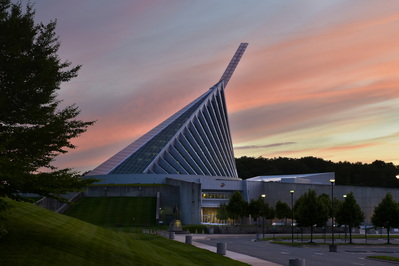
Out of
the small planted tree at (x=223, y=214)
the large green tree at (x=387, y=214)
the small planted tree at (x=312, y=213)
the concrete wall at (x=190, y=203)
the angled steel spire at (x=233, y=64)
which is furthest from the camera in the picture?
the angled steel spire at (x=233, y=64)

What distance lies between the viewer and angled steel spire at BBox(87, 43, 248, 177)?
10412cm

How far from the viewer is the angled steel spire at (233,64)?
141m

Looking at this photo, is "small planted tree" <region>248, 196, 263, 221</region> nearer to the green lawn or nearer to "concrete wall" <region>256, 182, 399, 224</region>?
"concrete wall" <region>256, 182, 399, 224</region>

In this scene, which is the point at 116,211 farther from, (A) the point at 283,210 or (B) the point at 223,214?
(A) the point at 283,210

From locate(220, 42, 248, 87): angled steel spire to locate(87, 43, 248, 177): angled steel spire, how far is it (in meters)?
15.6

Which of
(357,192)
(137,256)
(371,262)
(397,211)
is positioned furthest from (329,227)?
(137,256)

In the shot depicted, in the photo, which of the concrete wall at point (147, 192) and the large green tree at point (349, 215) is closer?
the large green tree at point (349, 215)

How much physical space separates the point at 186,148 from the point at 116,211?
30.3 meters

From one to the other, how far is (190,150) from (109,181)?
1789 cm

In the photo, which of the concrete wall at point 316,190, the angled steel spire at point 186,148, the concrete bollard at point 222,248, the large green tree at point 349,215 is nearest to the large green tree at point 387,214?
the large green tree at point 349,215

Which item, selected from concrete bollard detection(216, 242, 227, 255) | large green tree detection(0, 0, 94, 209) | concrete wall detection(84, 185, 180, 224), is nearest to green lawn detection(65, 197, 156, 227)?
concrete wall detection(84, 185, 180, 224)

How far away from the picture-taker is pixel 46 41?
65.7 ft

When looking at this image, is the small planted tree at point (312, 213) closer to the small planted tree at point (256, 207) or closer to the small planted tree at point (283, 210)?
the small planted tree at point (256, 207)

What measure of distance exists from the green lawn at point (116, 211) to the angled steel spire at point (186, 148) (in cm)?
1271
